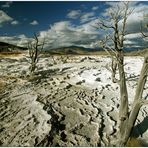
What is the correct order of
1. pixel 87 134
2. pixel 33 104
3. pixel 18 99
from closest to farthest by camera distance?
pixel 87 134, pixel 33 104, pixel 18 99

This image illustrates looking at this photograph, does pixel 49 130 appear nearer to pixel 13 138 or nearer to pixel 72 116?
pixel 13 138

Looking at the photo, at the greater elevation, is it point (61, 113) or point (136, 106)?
point (136, 106)

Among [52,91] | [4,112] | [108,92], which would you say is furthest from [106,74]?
[4,112]

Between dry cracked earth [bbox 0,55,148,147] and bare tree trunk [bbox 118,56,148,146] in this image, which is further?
dry cracked earth [bbox 0,55,148,147]

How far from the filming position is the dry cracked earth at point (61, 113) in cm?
895

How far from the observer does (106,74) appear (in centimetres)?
2034

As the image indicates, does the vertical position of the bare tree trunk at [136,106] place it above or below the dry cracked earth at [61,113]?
above

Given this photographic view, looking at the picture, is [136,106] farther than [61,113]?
No

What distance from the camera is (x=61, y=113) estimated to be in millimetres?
11297

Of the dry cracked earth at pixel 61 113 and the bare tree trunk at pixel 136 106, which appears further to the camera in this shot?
the dry cracked earth at pixel 61 113

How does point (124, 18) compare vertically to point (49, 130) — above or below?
above

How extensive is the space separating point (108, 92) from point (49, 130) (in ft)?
22.1

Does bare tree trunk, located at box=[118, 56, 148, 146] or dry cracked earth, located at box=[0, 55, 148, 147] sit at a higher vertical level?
bare tree trunk, located at box=[118, 56, 148, 146]

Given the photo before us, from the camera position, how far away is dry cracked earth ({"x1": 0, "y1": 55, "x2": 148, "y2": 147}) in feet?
29.3
